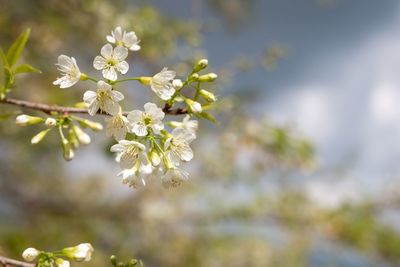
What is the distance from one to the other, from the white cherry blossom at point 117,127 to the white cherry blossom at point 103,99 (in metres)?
0.02

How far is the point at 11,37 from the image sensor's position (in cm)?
427

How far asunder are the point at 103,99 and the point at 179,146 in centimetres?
19

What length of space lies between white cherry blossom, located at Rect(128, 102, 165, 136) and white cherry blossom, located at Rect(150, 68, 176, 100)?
0.16 feet

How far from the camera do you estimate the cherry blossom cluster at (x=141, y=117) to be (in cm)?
101

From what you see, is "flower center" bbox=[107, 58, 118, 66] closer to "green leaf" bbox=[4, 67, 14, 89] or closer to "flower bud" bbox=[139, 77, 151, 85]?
"flower bud" bbox=[139, 77, 151, 85]

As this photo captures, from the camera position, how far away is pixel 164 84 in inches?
41.8

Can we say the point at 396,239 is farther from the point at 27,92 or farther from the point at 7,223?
the point at 7,223

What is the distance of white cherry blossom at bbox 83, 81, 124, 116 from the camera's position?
3.27 feet

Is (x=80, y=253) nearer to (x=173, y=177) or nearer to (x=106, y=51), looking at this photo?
(x=173, y=177)


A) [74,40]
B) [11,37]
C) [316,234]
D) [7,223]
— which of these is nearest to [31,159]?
[7,223]

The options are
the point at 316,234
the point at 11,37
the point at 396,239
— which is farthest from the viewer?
the point at 396,239

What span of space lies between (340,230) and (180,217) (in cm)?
275

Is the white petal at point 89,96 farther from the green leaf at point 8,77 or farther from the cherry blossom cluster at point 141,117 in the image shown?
the green leaf at point 8,77

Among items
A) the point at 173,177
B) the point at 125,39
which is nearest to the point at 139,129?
the point at 173,177
